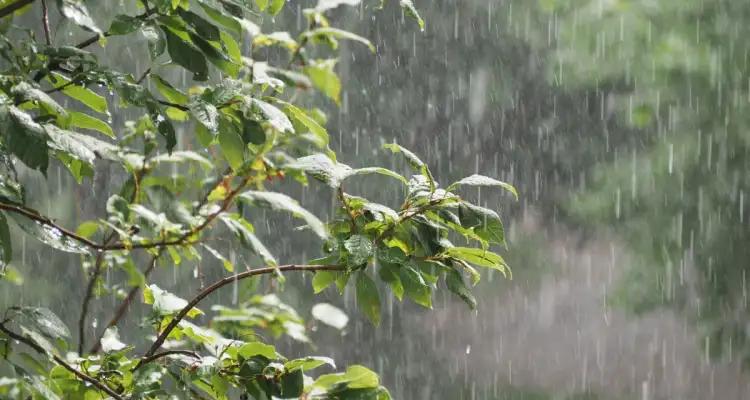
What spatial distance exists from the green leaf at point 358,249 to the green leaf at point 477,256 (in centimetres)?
7

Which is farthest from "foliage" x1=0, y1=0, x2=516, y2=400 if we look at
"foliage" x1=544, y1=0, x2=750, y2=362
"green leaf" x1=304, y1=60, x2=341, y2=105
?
"foliage" x1=544, y1=0, x2=750, y2=362

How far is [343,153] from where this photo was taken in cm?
532

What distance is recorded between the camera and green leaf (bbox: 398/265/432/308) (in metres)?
0.70

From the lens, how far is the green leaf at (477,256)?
71cm

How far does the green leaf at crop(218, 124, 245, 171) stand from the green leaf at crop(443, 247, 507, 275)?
18 centimetres

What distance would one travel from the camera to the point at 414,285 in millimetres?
708

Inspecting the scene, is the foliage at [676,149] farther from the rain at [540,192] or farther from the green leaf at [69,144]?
the green leaf at [69,144]

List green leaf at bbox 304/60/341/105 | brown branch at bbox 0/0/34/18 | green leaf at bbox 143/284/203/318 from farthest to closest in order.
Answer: green leaf at bbox 304/60/341/105 → green leaf at bbox 143/284/203/318 → brown branch at bbox 0/0/34/18

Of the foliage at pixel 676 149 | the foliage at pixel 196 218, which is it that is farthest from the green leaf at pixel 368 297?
the foliage at pixel 676 149

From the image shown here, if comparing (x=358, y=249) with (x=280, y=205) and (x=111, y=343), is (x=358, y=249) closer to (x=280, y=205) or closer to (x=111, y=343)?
(x=280, y=205)

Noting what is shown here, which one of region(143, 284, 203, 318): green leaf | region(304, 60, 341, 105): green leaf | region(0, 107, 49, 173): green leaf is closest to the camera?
region(0, 107, 49, 173): green leaf

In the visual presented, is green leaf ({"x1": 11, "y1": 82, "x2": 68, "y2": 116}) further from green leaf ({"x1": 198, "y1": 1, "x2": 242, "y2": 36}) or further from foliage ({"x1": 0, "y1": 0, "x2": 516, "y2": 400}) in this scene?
green leaf ({"x1": 198, "y1": 1, "x2": 242, "y2": 36})

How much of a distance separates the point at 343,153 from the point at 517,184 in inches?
57.6

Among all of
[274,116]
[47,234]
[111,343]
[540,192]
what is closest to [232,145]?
[274,116]
